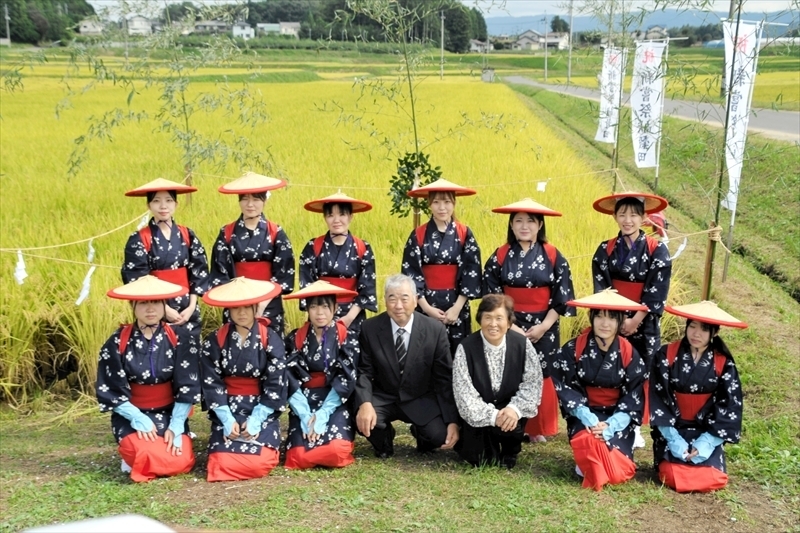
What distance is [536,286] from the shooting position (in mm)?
4746

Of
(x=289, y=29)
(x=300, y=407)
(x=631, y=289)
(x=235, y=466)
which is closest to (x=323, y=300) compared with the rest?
(x=300, y=407)

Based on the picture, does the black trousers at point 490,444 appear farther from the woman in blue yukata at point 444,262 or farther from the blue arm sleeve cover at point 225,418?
the blue arm sleeve cover at point 225,418

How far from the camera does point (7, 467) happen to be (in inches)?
176

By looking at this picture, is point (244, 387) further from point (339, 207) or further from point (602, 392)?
point (602, 392)

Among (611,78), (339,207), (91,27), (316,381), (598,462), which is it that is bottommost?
(598,462)

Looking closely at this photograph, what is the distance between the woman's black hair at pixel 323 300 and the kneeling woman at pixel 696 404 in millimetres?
1790

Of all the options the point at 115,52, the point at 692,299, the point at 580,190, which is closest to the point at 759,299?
the point at 692,299

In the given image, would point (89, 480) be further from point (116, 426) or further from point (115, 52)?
point (115, 52)

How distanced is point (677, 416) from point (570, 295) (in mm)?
948

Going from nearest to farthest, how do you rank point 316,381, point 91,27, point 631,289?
1. point 316,381
2. point 631,289
3. point 91,27

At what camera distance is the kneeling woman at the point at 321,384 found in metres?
4.34

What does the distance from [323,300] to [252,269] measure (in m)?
0.90

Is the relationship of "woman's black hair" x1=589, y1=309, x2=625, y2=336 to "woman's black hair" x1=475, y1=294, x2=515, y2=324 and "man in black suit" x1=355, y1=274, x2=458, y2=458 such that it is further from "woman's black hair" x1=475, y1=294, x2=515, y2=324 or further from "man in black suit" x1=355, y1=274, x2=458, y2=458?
"man in black suit" x1=355, y1=274, x2=458, y2=458

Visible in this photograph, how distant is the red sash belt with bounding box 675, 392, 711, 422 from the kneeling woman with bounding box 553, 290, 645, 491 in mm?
197
